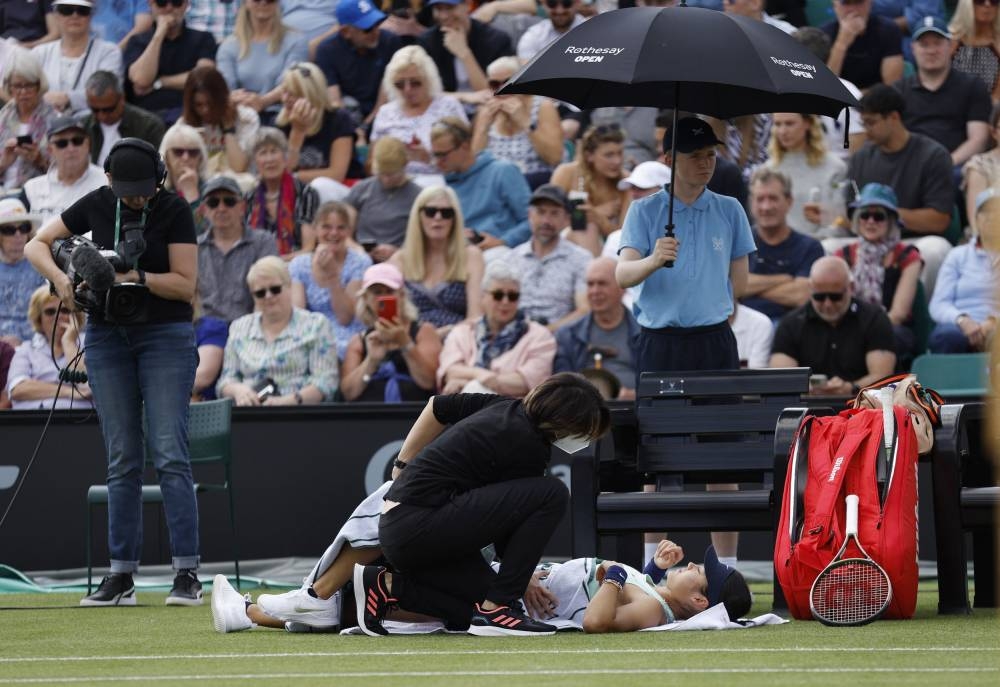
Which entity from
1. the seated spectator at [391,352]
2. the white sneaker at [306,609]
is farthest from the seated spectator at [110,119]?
the white sneaker at [306,609]

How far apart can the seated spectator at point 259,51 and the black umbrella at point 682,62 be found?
22.3 feet

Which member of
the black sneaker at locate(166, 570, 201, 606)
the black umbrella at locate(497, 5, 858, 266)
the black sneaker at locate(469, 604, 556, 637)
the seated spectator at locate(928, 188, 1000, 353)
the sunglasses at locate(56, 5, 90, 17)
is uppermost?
the sunglasses at locate(56, 5, 90, 17)

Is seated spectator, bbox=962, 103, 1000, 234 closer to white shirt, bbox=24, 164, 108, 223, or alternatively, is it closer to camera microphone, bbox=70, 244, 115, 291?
white shirt, bbox=24, 164, 108, 223

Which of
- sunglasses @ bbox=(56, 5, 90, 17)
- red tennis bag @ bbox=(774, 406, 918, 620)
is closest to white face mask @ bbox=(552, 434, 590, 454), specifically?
red tennis bag @ bbox=(774, 406, 918, 620)

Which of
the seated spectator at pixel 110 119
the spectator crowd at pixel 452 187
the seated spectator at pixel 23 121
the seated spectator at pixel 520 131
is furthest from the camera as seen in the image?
the seated spectator at pixel 23 121

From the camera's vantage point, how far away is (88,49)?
1485 centimetres

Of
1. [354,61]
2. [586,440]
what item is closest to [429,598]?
[586,440]

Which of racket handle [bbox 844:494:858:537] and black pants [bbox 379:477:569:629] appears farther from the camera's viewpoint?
racket handle [bbox 844:494:858:537]

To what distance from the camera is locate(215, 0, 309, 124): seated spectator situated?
14781 millimetres

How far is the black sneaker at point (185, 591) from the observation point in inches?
326

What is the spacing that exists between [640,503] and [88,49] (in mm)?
9103

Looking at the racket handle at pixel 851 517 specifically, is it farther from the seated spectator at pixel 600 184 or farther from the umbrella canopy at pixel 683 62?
the seated spectator at pixel 600 184

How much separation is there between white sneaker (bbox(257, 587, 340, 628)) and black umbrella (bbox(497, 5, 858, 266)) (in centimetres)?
237

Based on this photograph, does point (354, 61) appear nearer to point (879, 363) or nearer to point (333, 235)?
point (333, 235)
